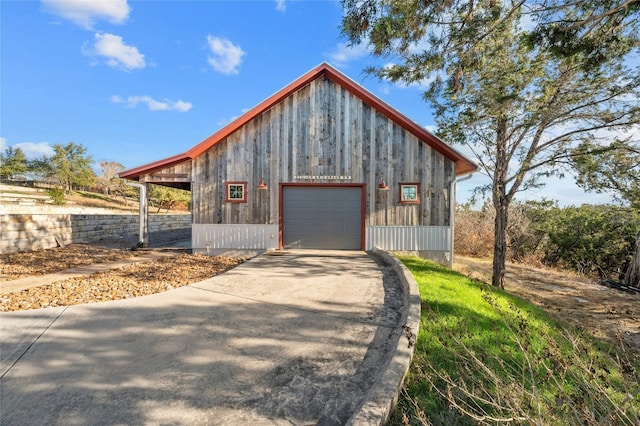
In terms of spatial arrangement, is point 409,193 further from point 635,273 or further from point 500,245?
point 635,273

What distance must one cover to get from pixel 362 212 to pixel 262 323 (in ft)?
22.5

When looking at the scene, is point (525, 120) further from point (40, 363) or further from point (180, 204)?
point (180, 204)

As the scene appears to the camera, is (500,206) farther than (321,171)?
No

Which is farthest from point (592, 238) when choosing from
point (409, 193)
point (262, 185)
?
point (262, 185)

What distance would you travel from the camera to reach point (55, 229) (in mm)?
10461

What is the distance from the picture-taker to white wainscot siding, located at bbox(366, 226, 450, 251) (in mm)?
10188

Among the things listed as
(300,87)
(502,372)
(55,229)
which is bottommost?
(502,372)

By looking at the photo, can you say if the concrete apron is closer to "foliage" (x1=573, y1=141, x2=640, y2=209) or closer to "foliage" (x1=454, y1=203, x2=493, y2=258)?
"foliage" (x1=573, y1=141, x2=640, y2=209)

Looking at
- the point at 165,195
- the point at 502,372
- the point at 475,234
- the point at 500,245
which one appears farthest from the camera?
the point at 165,195

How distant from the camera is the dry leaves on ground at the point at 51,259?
269 inches

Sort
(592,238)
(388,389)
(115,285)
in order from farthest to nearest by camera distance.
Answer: (592,238)
(115,285)
(388,389)

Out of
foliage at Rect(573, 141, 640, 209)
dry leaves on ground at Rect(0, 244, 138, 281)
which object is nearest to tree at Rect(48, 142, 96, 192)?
dry leaves on ground at Rect(0, 244, 138, 281)

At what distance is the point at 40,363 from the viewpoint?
297cm

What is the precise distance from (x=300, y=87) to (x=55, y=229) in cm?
977
